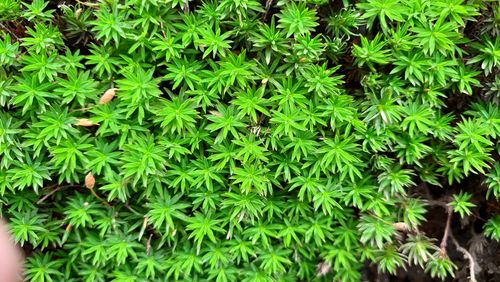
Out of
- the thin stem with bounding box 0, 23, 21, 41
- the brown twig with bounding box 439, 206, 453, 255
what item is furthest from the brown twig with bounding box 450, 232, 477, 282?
the thin stem with bounding box 0, 23, 21, 41

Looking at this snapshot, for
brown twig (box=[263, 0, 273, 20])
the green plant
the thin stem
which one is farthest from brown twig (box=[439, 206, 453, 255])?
the thin stem

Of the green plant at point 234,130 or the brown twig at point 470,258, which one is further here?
the brown twig at point 470,258

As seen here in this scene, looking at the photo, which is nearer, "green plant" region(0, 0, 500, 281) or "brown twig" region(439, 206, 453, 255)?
"green plant" region(0, 0, 500, 281)

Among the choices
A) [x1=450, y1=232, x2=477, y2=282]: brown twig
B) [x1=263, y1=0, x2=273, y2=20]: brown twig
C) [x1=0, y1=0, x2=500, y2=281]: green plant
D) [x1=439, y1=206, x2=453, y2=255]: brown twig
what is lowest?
[x1=450, y1=232, x2=477, y2=282]: brown twig

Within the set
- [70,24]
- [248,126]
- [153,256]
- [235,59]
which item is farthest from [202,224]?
[70,24]

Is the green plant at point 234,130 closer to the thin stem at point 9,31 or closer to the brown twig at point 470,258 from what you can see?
the thin stem at point 9,31

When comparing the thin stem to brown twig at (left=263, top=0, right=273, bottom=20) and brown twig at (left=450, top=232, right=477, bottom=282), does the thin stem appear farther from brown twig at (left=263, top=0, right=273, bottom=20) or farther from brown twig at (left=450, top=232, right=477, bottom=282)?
brown twig at (left=450, top=232, right=477, bottom=282)

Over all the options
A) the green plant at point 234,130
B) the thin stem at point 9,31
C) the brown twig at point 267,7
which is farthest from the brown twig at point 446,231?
the thin stem at point 9,31

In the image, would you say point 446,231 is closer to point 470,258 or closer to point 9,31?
point 470,258

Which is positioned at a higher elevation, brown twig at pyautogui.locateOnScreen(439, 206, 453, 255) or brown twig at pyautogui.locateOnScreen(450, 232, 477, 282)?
brown twig at pyautogui.locateOnScreen(439, 206, 453, 255)

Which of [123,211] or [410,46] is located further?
[123,211]

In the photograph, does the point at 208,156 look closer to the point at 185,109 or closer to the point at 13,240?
the point at 185,109
